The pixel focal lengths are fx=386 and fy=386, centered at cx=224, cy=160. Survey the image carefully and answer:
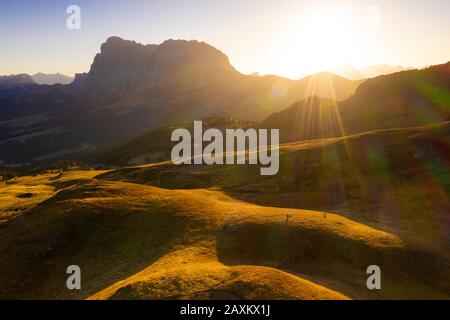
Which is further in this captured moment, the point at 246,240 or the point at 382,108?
the point at 382,108

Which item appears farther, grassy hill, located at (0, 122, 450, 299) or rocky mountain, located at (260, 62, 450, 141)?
rocky mountain, located at (260, 62, 450, 141)

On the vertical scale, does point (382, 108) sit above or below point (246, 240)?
A: above

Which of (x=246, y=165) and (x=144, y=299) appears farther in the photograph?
(x=246, y=165)

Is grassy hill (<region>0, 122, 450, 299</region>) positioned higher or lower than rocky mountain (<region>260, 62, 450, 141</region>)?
lower

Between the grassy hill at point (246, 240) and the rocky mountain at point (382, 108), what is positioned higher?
the rocky mountain at point (382, 108)

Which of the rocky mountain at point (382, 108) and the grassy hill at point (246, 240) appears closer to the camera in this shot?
the grassy hill at point (246, 240)
